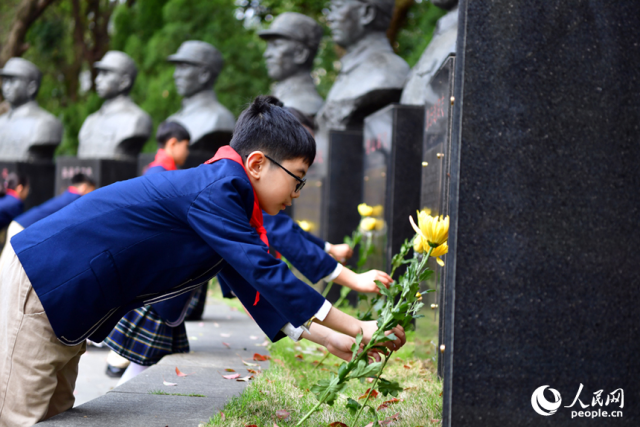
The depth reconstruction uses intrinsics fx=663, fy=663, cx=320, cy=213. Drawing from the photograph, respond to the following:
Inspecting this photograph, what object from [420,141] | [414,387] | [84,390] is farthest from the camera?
[420,141]

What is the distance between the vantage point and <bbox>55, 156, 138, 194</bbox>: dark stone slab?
9000 mm

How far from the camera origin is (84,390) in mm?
4219

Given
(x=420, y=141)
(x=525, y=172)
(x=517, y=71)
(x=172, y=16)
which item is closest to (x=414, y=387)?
(x=525, y=172)

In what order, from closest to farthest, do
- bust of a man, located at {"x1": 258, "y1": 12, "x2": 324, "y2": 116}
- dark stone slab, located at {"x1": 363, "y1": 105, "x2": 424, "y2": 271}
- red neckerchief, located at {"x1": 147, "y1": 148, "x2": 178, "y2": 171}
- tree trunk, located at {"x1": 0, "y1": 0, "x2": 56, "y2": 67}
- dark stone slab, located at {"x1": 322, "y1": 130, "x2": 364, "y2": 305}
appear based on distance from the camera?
red neckerchief, located at {"x1": 147, "y1": 148, "x2": 178, "y2": 171} → dark stone slab, located at {"x1": 363, "y1": 105, "x2": 424, "y2": 271} → dark stone slab, located at {"x1": 322, "y1": 130, "x2": 364, "y2": 305} → bust of a man, located at {"x1": 258, "y1": 12, "x2": 324, "y2": 116} → tree trunk, located at {"x1": 0, "y1": 0, "x2": 56, "y2": 67}

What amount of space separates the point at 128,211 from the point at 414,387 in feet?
5.00

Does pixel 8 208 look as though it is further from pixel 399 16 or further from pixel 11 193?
pixel 399 16

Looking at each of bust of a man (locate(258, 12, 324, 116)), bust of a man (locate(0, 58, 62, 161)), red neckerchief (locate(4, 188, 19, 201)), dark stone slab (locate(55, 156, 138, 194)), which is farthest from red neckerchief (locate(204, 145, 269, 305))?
bust of a man (locate(0, 58, 62, 161))

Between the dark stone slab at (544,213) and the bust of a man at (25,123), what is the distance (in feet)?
33.3

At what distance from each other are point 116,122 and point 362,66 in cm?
454

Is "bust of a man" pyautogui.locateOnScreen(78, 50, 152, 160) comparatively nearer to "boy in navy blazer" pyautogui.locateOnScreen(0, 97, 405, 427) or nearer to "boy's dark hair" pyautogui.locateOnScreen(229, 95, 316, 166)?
"boy in navy blazer" pyautogui.locateOnScreen(0, 97, 405, 427)

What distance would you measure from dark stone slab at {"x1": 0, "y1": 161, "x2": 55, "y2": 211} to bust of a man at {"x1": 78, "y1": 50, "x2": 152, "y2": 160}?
1.15 meters

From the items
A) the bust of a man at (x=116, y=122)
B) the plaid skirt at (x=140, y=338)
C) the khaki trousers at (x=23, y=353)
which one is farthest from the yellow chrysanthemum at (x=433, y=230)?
the bust of a man at (x=116, y=122)

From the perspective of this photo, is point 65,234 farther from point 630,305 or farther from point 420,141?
point 420,141

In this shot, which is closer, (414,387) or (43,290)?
(43,290)
